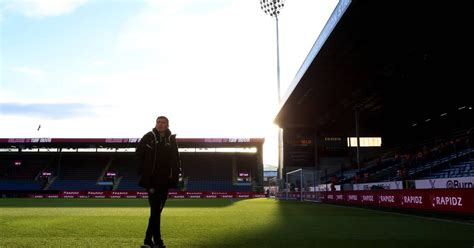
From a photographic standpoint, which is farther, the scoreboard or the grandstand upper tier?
the grandstand upper tier

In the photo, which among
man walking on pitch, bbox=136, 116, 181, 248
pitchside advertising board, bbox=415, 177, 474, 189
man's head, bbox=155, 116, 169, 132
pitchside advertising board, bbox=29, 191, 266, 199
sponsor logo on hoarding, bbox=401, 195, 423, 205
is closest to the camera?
man walking on pitch, bbox=136, 116, 181, 248

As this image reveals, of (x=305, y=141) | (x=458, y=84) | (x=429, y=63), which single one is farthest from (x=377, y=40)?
(x=305, y=141)

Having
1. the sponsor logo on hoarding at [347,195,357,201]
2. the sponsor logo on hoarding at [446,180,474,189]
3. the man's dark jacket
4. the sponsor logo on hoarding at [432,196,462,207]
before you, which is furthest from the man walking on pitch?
the sponsor logo on hoarding at [347,195,357,201]

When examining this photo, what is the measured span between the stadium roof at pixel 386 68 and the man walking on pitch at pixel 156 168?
12.2 metres

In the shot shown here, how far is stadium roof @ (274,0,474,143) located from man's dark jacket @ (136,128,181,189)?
12.2 m

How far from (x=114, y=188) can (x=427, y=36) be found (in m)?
38.7

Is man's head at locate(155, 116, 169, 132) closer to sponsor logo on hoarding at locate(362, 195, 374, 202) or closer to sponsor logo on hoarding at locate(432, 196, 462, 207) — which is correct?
sponsor logo on hoarding at locate(432, 196, 462, 207)

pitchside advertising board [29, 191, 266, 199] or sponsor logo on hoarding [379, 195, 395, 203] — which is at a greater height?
pitchside advertising board [29, 191, 266, 199]

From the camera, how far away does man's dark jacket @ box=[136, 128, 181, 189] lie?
17.9 ft

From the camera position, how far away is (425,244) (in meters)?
6.13

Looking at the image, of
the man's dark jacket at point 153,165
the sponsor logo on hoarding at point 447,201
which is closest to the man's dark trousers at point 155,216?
the man's dark jacket at point 153,165

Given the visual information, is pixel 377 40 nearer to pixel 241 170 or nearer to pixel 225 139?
pixel 225 139

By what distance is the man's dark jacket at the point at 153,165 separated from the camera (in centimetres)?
547

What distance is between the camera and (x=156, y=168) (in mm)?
5496
